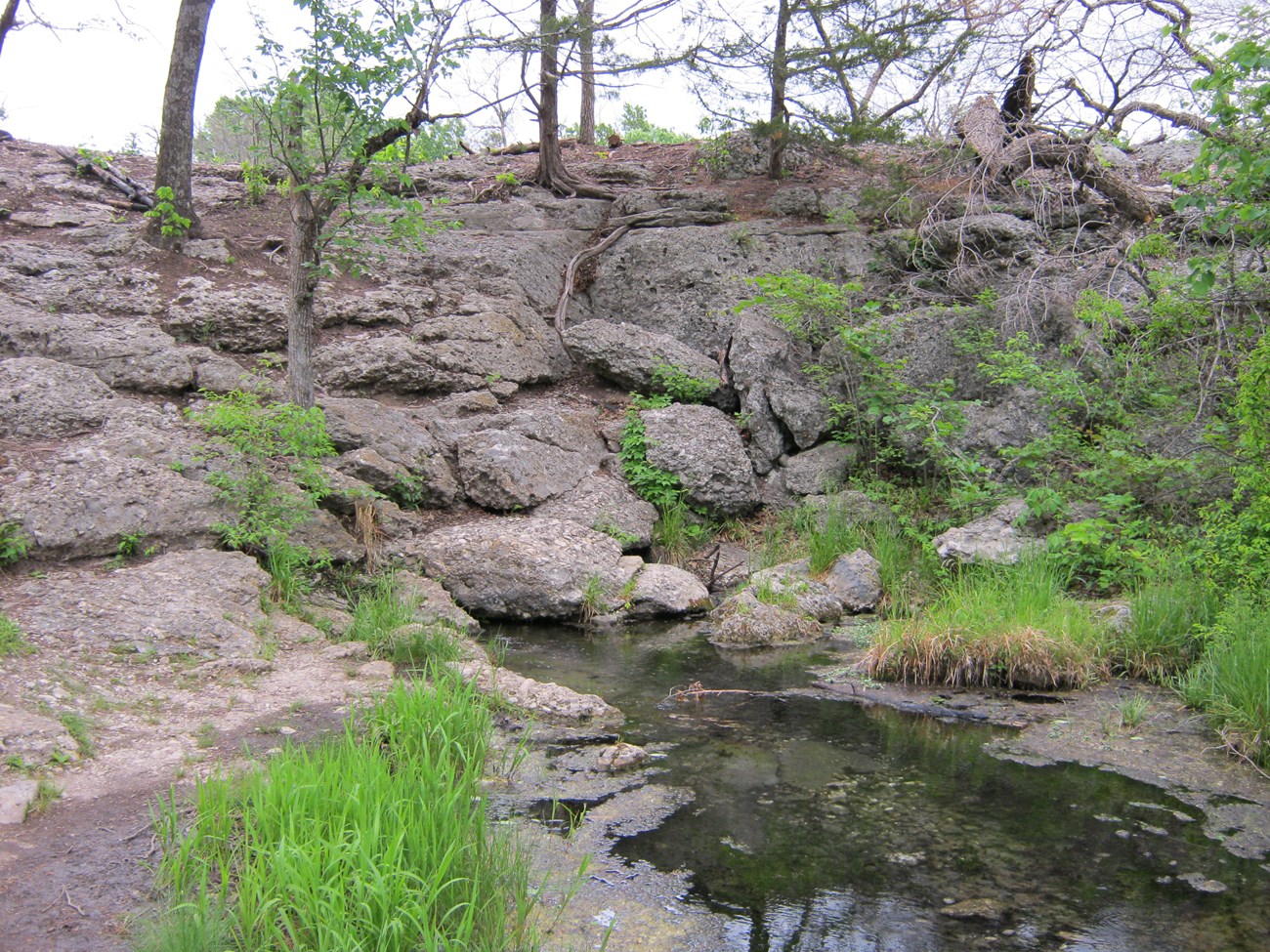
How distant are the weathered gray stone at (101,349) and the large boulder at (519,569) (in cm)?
303

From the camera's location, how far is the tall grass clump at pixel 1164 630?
19.2ft

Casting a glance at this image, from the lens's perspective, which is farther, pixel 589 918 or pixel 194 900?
pixel 589 918

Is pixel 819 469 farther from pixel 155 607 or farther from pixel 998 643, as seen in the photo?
pixel 155 607

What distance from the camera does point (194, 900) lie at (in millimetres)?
2914

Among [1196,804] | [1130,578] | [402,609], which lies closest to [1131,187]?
[1130,578]

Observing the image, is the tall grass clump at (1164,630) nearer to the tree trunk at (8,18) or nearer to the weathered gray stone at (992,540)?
the weathered gray stone at (992,540)

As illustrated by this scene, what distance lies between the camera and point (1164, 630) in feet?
19.5

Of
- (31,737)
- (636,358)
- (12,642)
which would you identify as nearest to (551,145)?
(636,358)

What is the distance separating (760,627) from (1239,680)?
3347 millimetres

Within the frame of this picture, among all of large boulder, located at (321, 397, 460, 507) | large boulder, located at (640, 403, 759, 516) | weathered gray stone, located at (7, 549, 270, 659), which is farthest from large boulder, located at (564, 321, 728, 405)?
weathered gray stone, located at (7, 549, 270, 659)

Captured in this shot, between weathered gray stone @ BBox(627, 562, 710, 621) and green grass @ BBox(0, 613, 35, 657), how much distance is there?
456cm

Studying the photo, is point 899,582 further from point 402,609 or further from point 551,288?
point 551,288

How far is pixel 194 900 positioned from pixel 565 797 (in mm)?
1716

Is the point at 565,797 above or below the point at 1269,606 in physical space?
below
